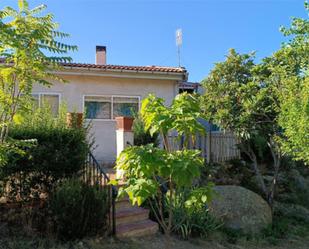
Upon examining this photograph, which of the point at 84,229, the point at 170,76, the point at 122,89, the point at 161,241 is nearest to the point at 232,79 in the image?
the point at 170,76

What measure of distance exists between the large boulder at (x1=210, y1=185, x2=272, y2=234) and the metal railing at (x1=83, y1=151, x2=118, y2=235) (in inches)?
102

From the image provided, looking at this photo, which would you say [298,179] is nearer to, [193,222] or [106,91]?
[193,222]

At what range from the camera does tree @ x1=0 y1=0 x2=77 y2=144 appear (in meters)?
5.19

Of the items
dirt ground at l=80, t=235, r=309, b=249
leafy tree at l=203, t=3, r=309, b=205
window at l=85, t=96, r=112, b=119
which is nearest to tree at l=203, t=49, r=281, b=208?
leafy tree at l=203, t=3, r=309, b=205

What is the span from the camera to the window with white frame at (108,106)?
14.1 meters

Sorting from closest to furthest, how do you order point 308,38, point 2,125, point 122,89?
point 2,125, point 308,38, point 122,89

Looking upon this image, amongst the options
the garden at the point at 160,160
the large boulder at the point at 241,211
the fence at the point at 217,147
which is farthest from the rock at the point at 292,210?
the fence at the point at 217,147

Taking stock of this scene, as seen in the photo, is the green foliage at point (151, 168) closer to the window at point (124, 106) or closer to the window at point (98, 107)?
the window at point (98, 107)

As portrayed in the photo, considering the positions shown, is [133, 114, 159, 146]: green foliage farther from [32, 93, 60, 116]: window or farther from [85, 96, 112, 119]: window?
[32, 93, 60, 116]: window

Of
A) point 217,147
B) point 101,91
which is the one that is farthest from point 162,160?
point 217,147

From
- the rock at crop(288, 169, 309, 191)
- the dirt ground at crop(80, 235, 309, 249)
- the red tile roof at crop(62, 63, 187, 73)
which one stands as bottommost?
the dirt ground at crop(80, 235, 309, 249)

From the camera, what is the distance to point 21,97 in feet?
18.9

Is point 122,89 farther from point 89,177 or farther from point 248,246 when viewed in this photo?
point 248,246

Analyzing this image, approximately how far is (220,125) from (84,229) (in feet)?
17.1
